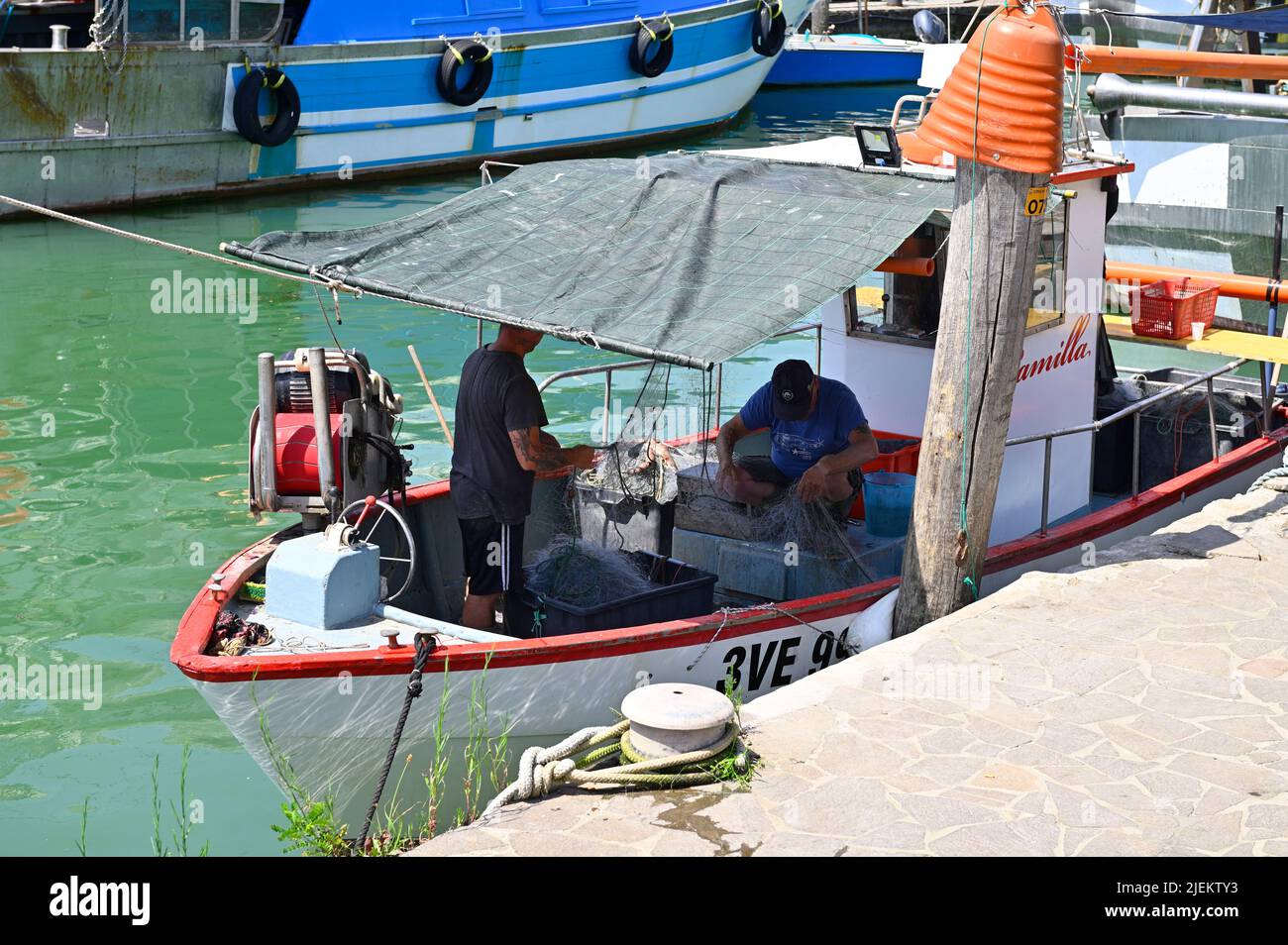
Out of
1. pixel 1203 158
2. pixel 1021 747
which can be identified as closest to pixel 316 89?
pixel 1203 158

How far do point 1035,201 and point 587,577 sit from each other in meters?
2.91

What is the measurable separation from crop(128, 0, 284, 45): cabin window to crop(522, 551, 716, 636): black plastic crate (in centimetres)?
1603

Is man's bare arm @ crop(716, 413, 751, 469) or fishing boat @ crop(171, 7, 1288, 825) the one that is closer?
fishing boat @ crop(171, 7, 1288, 825)

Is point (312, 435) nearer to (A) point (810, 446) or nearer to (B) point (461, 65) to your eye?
(A) point (810, 446)

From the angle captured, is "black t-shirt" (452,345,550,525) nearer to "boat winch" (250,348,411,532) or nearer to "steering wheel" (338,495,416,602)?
"steering wheel" (338,495,416,602)

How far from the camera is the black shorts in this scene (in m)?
7.59

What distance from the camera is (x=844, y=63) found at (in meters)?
33.9

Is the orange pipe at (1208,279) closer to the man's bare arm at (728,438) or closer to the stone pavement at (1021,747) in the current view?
the stone pavement at (1021,747)

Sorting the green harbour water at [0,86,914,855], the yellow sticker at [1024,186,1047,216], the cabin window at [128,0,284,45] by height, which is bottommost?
the green harbour water at [0,86,914,855]

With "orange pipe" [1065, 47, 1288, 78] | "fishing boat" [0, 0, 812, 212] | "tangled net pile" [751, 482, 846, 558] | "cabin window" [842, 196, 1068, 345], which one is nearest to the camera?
"tangled net pile" [751, 482, 846, 558]

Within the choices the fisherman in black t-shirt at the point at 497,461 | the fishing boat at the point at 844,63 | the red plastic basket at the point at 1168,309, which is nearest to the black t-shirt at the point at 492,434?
the fisherman in black t-shirt at the point at 497,461

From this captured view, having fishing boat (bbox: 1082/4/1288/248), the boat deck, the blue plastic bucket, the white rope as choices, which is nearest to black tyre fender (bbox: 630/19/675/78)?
fishing boat (bbox: 1082/4/1288/248)
